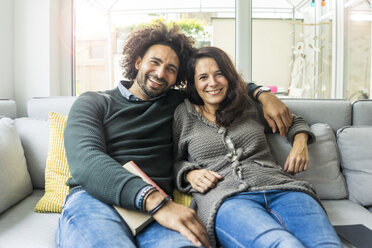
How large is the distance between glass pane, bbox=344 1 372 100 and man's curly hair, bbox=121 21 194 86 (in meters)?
1.78

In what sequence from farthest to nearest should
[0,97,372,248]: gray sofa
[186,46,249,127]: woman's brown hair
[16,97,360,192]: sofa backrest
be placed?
[16,97,360,192]: sofa backrest
[0,97,372,248]: gray sofa
[186,46,249,127]: woman's brown hair

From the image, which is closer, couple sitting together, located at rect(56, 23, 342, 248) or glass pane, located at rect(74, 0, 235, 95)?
couple sitting together, located at rect(56, 23, 342, 248)

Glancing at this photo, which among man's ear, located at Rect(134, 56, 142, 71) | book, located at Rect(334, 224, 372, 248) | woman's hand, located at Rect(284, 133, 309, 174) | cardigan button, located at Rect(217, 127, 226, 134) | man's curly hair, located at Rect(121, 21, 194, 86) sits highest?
man's curly hair, located at Rect(121, 21, 194, 86)

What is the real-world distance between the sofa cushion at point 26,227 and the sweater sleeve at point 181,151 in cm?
55

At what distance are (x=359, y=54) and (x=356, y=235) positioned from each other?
81.0 inches

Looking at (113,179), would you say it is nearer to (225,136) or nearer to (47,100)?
(225,136)

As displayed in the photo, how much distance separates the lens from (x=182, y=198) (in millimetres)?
1329

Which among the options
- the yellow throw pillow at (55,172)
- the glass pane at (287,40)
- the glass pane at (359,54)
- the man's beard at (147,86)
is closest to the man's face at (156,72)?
the man's beard at (147,86)

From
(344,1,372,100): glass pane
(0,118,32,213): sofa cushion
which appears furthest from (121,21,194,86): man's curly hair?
(344,1,372,100): glass pane

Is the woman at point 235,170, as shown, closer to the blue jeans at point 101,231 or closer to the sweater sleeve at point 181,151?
the sweater sleeve at point 181,151

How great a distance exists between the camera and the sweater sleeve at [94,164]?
0.98 meters

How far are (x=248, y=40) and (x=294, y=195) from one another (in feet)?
4.69

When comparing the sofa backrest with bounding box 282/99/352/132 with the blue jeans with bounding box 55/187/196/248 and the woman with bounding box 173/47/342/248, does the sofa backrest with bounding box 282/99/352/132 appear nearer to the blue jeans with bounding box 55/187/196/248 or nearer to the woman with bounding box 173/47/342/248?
the woman with bounding box 173/47/342/248

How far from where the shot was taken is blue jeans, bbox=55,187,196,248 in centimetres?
87
